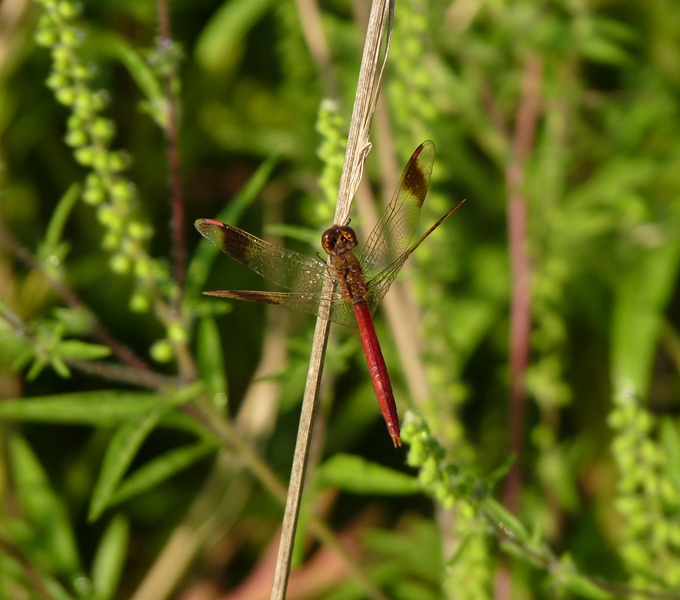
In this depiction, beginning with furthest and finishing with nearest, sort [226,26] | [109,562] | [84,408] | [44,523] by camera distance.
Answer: [226,26] → [44,523] → [109,562] → [84,408]

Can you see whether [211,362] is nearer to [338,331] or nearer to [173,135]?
[173,135]

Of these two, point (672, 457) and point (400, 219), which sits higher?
point (400, 219)

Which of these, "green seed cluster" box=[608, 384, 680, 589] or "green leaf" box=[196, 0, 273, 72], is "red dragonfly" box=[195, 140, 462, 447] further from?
"green leaf" box=[196, 0, 273, 72]

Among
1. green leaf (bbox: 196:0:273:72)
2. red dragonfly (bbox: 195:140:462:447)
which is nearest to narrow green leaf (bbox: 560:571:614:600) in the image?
red dragonfly (bbox: 195:140:462:447)

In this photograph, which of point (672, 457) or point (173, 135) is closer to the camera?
point (173, 135)

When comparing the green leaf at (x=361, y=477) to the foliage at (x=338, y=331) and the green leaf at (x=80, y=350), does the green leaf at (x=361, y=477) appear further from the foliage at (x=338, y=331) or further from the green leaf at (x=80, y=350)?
the green leaf at (x=80, y=350)

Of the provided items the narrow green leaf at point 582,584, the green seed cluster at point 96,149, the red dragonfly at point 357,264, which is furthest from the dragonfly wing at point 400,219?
the narrow green leaf at point 582,584

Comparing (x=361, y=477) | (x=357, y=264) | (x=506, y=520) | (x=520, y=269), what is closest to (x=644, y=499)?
(x=506, y=520)
